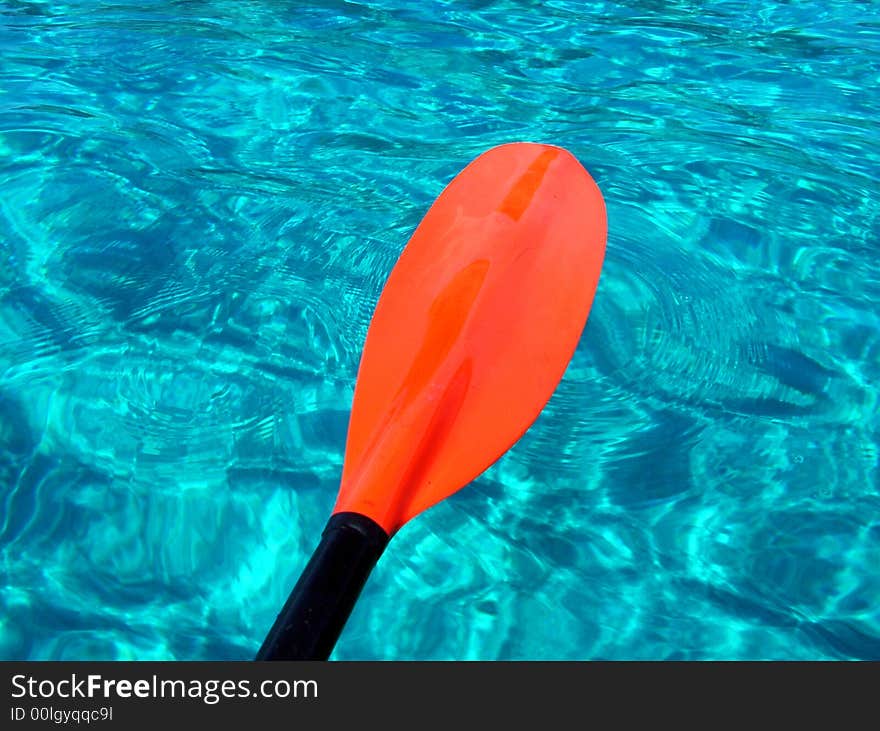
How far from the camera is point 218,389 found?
176cm

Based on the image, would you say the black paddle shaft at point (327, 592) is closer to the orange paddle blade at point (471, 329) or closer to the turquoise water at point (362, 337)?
the orange paddle blade at point (471, 329)

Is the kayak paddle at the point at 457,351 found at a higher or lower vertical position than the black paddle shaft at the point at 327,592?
higher

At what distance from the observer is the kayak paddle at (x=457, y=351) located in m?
1.23

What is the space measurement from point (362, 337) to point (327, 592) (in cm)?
81

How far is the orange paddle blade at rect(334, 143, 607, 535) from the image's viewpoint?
1429 mm

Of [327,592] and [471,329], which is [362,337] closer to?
[471,329]

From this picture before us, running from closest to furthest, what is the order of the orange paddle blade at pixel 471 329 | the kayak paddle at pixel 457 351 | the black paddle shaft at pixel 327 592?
the black paddle shaft at pixel 327 592, the kayak paddle at pixel 457 351, the orange paddle blade at pixel 471 329

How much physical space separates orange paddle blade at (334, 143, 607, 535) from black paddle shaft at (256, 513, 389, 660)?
5 centimetres

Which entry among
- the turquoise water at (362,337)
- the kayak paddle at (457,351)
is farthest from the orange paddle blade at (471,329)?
the turquoise water at (362,337)

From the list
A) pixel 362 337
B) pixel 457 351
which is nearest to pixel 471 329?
pixel 457 351

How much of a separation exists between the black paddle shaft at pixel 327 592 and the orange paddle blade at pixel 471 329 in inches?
1.8

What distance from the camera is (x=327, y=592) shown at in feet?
3.76
